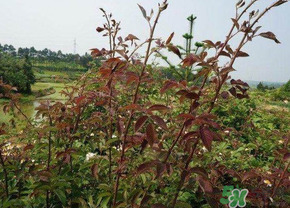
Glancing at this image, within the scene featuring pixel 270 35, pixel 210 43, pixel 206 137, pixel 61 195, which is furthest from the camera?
pixel 61 195

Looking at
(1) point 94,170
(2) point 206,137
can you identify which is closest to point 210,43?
(2) point 206,137

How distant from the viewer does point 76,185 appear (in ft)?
4.54

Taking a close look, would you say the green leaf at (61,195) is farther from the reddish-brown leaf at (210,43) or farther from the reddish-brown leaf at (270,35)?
the reddish-brown leaf at (270,35)

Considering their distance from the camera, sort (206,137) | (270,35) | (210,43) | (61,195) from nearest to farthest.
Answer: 1. (206,137)
2. (270,35)
3. (210,43)
4. (61,195)

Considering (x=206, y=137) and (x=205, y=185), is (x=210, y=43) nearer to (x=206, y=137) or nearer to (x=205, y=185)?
(x=206, y=137)

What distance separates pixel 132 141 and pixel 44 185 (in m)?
0.46

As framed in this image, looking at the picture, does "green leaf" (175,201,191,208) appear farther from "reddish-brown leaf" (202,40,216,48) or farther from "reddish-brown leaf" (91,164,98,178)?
"reddish-brown leaf" (202,40,216,48)

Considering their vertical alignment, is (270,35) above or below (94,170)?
above

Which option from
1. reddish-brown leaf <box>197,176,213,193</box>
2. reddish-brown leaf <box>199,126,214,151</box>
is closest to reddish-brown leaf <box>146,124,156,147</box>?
reddish-brown leaf <box>199,126,214,151</box>

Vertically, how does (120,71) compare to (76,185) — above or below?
above

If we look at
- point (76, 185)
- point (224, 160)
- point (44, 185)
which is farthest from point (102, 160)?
point (224, 160)

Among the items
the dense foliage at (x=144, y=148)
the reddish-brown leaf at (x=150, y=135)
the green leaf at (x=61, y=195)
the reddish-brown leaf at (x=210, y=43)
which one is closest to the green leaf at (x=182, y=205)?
the dense foliage at (x=144, y=148)

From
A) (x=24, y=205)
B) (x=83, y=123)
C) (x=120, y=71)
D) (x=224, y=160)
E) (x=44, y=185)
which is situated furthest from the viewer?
(x=224, y=160)

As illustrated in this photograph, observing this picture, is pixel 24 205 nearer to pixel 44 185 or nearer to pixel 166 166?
pixel 44 185
